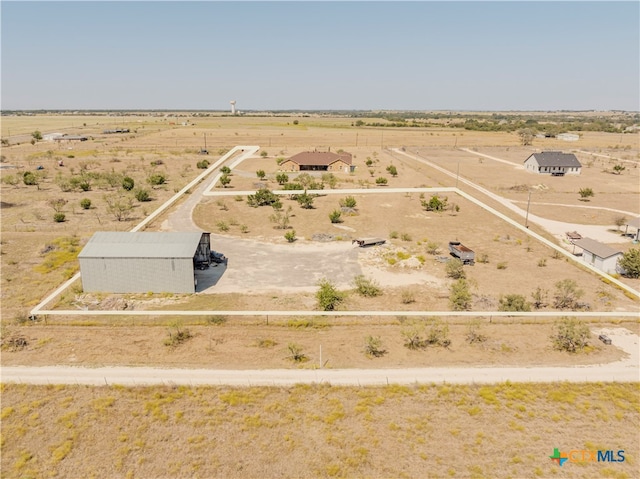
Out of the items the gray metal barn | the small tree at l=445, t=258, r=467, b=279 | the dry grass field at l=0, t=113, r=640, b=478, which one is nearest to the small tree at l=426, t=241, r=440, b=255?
the dry grass field at l=0, t=113, r=640, b=478

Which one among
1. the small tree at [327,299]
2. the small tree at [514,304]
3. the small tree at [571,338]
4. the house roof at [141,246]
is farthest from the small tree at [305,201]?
the small tree at [571,338]

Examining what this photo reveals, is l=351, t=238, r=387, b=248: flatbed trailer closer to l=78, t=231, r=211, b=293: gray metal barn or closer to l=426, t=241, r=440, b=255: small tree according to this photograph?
l=426, t=241, r=440, b=255: small tree

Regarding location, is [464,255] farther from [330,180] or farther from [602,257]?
[330,180]

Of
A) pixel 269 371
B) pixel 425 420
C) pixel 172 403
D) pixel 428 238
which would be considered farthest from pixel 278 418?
pixel 428 238

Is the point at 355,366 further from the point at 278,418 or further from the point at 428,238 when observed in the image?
the point at 428,238

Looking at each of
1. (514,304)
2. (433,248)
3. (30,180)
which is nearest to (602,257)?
(514,304)

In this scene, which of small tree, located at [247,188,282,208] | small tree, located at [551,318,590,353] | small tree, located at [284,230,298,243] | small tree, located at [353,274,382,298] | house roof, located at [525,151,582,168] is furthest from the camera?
house roof, located at [525,151,582,168]

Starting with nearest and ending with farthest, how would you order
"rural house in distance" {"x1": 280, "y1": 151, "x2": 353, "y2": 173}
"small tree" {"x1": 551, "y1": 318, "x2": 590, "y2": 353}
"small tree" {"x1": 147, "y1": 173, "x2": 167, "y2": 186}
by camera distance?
"small tree" {"x1": 551, "y1": 318, "x2": 590, "y2": 353}
"small tree" {"x1": 147, "y1": 173, "x2": 167, "y2": 186}
"rural house in distance" {"x1": 280, "y1": 151, "x2": 353, "y2": 173}

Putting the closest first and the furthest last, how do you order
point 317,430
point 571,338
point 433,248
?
1. point 317,430
2. point 571,338
3. point 433,248
